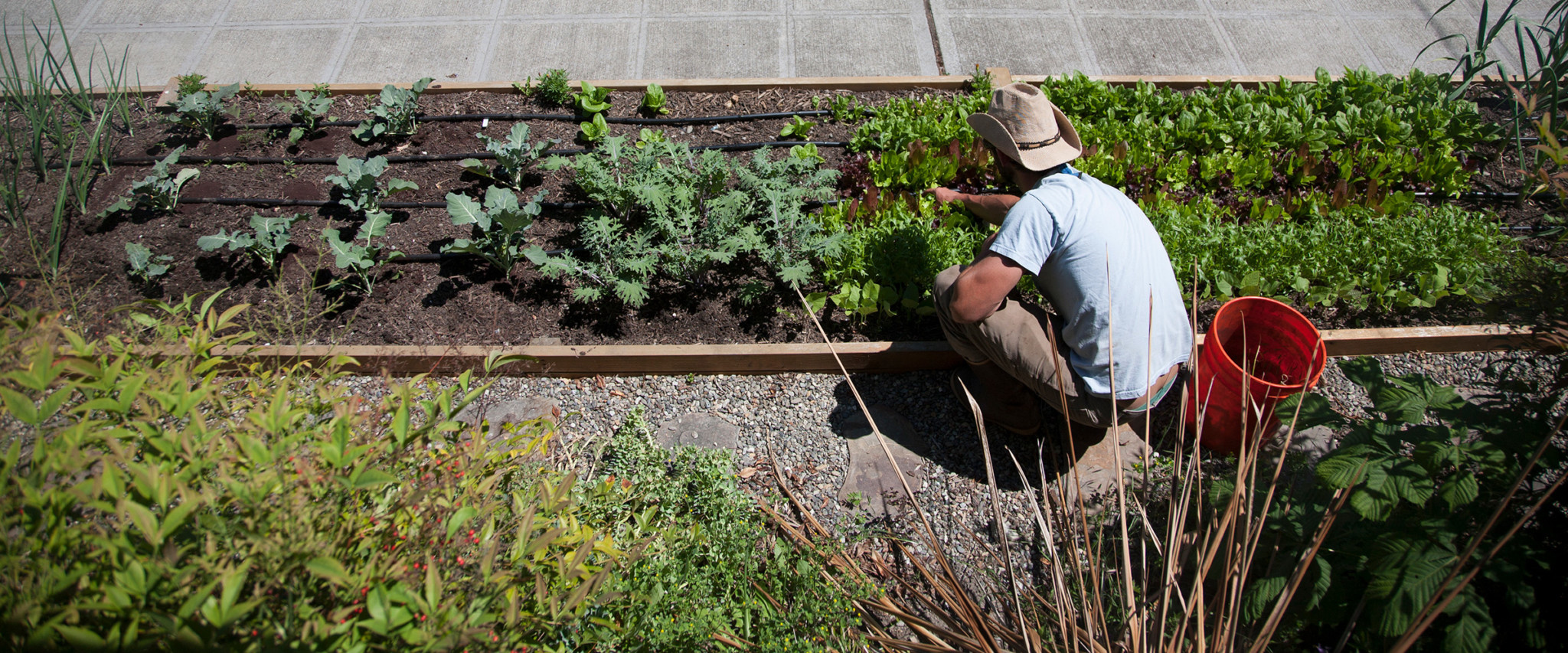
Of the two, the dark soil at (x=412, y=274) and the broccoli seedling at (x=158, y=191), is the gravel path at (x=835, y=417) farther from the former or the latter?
the broccoli seedling at (x=158, y=191)

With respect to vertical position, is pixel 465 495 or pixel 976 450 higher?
pixel 465 495

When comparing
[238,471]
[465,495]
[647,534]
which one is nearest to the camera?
[238,471]

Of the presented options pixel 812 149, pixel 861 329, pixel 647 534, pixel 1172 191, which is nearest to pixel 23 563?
pixel 647 534

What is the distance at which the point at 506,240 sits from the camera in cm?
360

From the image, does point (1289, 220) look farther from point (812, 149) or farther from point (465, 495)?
point (465, 495)

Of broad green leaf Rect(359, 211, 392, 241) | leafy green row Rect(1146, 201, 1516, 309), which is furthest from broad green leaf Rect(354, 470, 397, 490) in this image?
leafy green row Rect(1146, 201, 1516, 309)

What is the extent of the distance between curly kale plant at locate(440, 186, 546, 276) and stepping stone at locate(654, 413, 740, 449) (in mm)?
911

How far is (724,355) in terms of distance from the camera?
3.45m

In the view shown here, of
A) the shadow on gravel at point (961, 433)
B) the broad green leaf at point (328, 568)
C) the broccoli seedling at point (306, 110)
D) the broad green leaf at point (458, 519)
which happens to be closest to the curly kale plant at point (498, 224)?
the broccoli seedling at point (306, 110)

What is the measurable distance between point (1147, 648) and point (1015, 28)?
458cm

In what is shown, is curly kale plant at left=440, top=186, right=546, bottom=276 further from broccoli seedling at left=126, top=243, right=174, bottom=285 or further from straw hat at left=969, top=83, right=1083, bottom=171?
straw hat at left=969, top=83, right=1083, bottom=171

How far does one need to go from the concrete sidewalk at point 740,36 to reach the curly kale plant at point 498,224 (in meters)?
1.72

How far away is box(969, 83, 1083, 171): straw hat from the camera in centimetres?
277

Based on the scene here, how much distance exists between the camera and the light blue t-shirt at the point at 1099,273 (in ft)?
8.61
